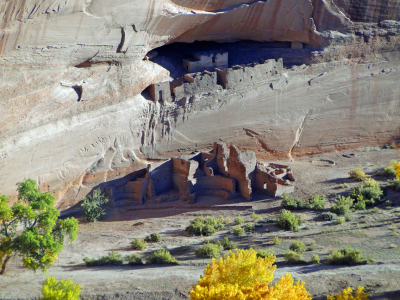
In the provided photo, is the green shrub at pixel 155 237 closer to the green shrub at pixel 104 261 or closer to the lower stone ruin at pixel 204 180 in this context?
the green shrub at pixel 104 261

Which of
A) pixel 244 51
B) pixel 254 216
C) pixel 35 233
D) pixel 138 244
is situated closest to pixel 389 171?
pixel 254 216

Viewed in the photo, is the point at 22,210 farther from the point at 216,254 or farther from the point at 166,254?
the point at 216,254

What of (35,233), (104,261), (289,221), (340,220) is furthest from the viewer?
(340,220)

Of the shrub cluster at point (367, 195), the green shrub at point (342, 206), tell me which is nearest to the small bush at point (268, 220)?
the green shrub at point (342, 206)

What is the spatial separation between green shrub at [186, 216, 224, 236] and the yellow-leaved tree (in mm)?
5160

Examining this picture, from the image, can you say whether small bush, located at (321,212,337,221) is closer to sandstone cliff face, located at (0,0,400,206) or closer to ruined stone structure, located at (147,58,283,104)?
sandstone cliff face, located at (0,0,400,206)

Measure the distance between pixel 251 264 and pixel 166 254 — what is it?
400 centimetres

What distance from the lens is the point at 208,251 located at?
15531 millimetres

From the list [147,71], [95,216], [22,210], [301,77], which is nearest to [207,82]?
[147,71]

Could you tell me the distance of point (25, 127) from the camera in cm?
1769

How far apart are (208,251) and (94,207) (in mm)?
5421

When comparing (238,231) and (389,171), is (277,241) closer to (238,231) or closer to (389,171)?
(238,231)

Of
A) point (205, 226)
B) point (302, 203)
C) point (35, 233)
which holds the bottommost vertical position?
point (205, 226)

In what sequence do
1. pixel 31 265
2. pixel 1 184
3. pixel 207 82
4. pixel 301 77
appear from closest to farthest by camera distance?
pixel 31 265, pixel 1 184, pixel 207 82, pixel 301 77
